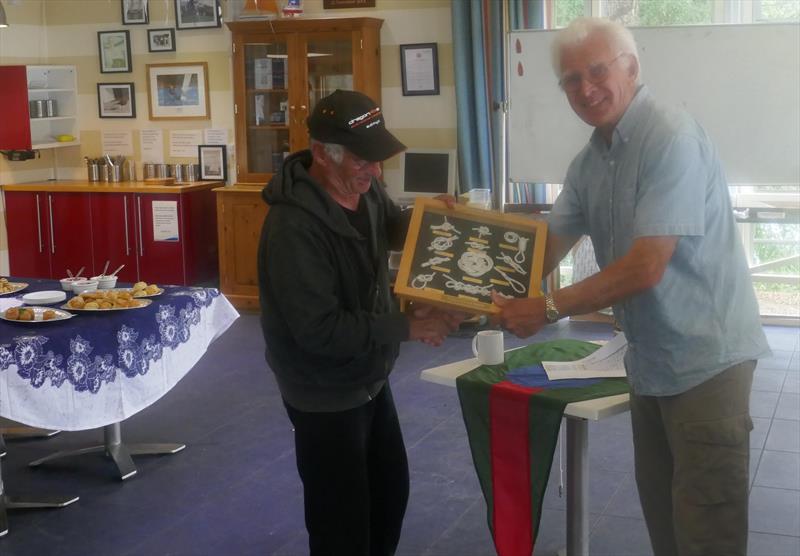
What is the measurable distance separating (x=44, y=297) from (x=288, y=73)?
331 cm

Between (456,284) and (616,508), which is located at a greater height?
(456,284)

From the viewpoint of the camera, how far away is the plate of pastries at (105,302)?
362 cm

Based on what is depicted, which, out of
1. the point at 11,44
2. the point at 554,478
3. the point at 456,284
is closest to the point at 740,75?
the point at 554,478

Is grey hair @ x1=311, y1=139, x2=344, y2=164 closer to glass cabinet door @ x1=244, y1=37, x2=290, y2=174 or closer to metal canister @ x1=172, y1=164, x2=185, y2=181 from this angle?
glass cabinet door @ x1=244, y1=37, x2=290, y2=174

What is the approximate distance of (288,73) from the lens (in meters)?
6.71

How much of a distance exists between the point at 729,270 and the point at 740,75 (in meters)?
3.70

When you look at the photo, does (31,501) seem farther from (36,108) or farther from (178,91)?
(36,108)

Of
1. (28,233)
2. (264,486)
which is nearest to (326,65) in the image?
(28,233)

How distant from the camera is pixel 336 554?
2271mm

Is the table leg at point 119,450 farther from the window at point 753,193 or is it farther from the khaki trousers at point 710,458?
the window at point 753,193

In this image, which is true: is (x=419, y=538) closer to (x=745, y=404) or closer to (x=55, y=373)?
(x=55, y=373)

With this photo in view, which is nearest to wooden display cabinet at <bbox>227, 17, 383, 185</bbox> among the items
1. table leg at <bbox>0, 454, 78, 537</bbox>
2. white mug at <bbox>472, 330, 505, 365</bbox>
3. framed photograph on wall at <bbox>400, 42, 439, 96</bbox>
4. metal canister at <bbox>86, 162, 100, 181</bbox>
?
framed photograph on wall at <bbox>400, 42, 439, 96</bbox>

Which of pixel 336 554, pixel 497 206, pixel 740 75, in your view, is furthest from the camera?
pixel 497 206

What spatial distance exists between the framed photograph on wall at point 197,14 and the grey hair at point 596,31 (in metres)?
5.48
